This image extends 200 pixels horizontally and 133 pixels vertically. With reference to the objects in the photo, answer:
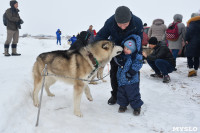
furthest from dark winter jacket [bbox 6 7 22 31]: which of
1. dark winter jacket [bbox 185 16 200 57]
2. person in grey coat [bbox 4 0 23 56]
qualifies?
dark winter jacket [bbox 185 16 200 57]

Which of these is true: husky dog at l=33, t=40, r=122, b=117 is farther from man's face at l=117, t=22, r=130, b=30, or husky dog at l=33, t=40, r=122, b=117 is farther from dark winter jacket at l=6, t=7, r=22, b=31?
dark winter jacket at l=6, t=7, r=22, b=31

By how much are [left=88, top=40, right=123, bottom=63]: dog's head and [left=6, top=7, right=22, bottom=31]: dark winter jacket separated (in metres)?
4.96

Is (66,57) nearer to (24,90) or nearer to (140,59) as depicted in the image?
(24,90)

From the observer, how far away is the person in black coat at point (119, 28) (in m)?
2.51

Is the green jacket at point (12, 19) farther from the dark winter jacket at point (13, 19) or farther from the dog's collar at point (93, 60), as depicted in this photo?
the dog's collar at point (93, 60)

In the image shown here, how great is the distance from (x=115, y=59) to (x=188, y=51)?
Answer: 3339 millimetres

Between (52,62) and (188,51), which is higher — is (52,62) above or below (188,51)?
below

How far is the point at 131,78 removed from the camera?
2.74 metres

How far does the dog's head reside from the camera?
2631 millimetres

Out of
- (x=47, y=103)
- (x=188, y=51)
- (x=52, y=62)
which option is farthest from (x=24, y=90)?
(x=188, y=51)

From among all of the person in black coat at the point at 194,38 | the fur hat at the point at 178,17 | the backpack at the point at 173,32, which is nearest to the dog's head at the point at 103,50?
the person in black coat at the point at 194,38

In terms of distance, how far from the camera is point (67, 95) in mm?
3514

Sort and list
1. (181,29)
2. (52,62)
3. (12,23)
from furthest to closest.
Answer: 1. (12,23)
2. (181,29)
3. (52,62)

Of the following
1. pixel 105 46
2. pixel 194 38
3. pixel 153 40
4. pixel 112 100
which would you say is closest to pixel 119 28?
pixel 105 46
